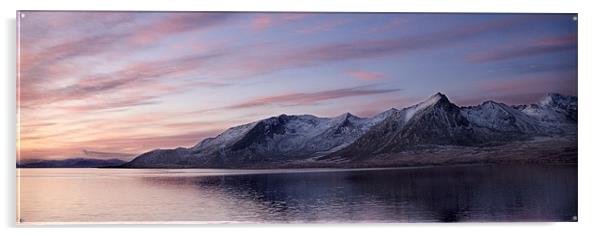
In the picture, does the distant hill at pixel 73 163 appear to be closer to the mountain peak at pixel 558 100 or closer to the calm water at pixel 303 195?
the calm water at pixel 303 195

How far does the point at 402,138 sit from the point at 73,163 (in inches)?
51.3

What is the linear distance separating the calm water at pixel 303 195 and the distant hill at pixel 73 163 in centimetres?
2

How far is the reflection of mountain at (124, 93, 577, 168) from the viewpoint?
342cm

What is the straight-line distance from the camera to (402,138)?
346 centimetres

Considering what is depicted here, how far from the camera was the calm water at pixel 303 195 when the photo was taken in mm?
3350

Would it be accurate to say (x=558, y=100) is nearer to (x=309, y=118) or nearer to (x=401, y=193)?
(x=401, y=193)

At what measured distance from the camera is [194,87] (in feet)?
11.2

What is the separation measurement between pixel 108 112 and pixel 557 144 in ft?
5.87

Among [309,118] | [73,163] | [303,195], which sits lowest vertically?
[303,195]

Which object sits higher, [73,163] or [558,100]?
[558,100]

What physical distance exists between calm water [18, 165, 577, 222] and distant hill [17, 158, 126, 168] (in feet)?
0.07

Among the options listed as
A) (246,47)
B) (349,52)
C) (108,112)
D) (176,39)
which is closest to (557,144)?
(349,52)

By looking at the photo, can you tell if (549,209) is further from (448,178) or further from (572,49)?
(572,49)

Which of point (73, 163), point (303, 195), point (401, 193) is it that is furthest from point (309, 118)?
point (73, 163)
